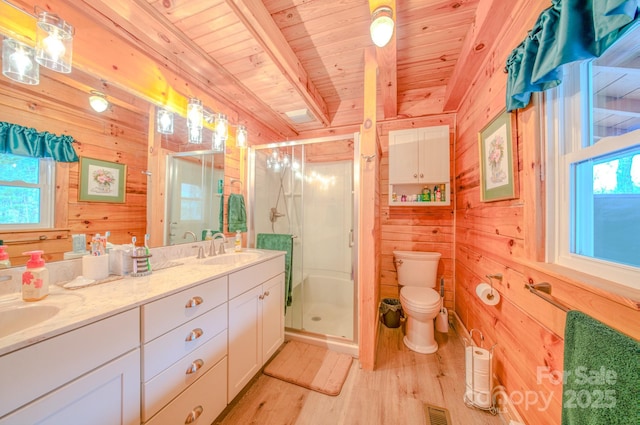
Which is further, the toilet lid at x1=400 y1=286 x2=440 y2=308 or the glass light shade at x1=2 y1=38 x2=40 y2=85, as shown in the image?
the toilet lid at x1=400 y1=286 x2=440 y2=308

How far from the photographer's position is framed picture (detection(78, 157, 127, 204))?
1.10 m

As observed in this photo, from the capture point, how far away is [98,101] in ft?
3.90

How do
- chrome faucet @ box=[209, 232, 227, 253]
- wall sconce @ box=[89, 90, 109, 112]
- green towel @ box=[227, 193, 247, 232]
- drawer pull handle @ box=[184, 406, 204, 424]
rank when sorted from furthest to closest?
1. green towel @ box=[227, 193, 247, 232]
2. chrome faucet @ box=[209, 232, 227, 253]
3. wall sconce @ box=[89, 90, 109, 112]
4. drawer pull handle @ box=[184, 406, 204, 424]

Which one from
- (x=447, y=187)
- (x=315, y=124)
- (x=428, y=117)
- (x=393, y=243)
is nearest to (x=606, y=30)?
(x=447, y=187)

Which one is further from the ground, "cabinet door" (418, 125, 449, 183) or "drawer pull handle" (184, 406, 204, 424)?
"cabinet door" (418, 125, 449, 183)

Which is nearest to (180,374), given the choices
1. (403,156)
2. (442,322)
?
(442,322)

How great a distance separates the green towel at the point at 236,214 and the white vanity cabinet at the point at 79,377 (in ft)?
4.18

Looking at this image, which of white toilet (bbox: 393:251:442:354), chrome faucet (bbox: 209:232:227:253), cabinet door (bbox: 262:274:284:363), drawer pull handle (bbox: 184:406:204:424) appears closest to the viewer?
drawer pull handle (bbox: 184:406:204:424)

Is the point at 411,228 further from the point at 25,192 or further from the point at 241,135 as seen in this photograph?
the point at 25,192

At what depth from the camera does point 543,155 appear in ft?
3.49

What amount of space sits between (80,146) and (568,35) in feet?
6.92

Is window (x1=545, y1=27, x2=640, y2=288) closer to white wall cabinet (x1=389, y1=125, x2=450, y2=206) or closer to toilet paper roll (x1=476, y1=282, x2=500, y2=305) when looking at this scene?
toilet paper roll (x1=476, y1=282, x2=500, y2=305)

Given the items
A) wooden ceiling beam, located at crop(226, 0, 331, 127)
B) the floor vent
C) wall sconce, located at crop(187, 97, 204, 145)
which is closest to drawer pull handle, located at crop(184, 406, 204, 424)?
the floor vent

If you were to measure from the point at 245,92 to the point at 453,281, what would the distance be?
3020 millimetres
